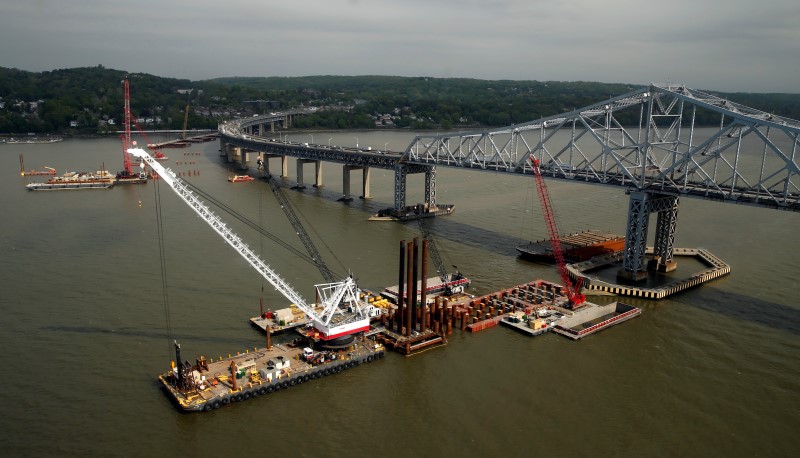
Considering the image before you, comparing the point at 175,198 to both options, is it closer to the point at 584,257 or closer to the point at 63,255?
the point at 63,255

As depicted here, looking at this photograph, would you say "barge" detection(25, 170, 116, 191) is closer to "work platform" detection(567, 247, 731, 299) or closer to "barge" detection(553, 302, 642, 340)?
"work platform" detection(567, 247, 731, 299)

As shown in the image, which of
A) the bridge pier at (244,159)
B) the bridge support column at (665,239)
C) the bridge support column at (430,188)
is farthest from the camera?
the bridge pier at (244,159)

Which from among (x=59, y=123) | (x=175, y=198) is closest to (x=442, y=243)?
(x=175, y=198)

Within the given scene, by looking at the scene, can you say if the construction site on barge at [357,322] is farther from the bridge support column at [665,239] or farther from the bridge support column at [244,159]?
the bridge support column at [244,159]

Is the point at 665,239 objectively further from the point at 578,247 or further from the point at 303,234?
the point at 303,234

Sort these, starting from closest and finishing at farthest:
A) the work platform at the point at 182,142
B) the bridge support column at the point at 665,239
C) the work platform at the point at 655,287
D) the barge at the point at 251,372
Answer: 1. the barge at the point at 251,372
2. the work platform at the point at 655,287
3. the bridge support column at the point at 665,239
4. the work platform at the point at 182,142

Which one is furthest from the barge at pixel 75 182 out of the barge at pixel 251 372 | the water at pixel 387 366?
the barge at pixel 251 372
